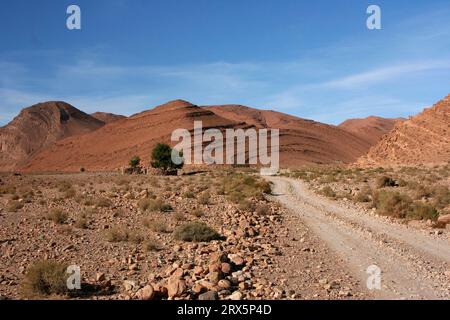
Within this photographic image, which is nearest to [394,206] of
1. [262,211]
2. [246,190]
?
[262,211]

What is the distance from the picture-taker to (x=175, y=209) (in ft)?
59.0

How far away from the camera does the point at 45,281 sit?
7.40m

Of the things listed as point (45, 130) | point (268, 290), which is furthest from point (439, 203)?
point (45, 130)

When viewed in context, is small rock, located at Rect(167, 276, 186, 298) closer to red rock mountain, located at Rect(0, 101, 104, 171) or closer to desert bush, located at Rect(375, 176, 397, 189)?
desert bush, located at Rect(375, 176, 397, 189)

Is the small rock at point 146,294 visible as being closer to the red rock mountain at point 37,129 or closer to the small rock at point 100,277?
the small rock at point 100,277

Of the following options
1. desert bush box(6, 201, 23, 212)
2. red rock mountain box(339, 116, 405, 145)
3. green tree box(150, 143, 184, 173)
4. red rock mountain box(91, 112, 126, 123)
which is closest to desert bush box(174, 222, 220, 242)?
desert bush box(6, 201, 23, 212)

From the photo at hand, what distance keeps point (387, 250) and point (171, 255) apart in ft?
16.2

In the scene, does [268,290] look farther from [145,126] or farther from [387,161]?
[145,126]

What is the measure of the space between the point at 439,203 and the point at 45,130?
418 feet

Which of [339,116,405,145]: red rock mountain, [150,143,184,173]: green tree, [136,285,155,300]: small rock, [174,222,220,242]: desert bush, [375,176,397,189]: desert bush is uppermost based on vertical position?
[339,116,405,145]: red rock mountain

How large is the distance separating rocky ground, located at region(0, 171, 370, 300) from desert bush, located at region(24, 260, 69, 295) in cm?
15

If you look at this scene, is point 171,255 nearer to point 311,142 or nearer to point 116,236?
point 116,236

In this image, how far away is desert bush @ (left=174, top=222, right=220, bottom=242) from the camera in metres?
11.6

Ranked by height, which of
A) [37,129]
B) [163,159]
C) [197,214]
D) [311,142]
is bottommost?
[197,214]
